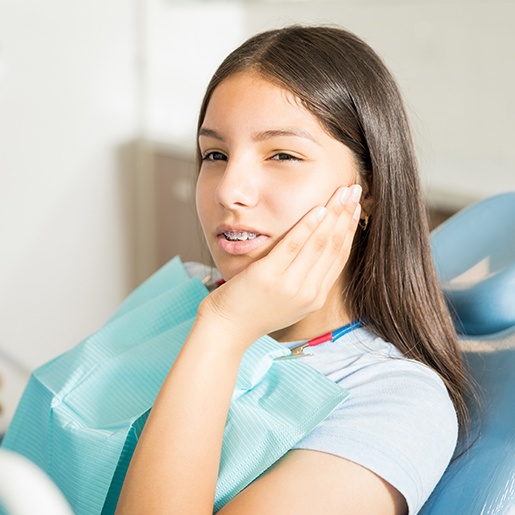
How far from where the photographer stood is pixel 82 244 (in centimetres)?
290

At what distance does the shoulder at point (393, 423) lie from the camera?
0.91 m

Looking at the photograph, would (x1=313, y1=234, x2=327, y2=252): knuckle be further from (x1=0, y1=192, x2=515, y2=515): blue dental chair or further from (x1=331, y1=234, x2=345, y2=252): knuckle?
(x1=0, y1=192, x2=515, y2=515): blue dental chair

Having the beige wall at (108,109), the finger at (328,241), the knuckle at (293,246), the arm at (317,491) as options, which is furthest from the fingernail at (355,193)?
the beige wall at (108,109)

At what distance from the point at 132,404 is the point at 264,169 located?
0.35m

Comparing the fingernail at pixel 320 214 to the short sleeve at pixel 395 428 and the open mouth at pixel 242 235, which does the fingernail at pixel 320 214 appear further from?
the short sleeve at pixel 395 428

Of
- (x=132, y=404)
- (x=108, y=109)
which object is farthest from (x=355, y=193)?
(x=108, y=109)

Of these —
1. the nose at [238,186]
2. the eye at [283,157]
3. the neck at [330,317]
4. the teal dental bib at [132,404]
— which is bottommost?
the teal dental bib at [132,404]

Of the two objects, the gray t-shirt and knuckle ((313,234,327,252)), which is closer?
the gray t-shirt

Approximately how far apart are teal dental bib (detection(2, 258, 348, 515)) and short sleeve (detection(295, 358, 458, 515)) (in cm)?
3

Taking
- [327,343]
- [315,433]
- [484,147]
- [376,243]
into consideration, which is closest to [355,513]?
[315,433]

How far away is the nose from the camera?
1.01 m

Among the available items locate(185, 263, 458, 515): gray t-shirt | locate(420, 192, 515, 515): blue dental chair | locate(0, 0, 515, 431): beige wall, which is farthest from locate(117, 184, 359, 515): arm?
locate(0, 0, 515, 431): beige wall

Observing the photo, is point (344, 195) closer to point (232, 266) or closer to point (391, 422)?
point (232, 266)

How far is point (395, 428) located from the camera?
0.94 meters
